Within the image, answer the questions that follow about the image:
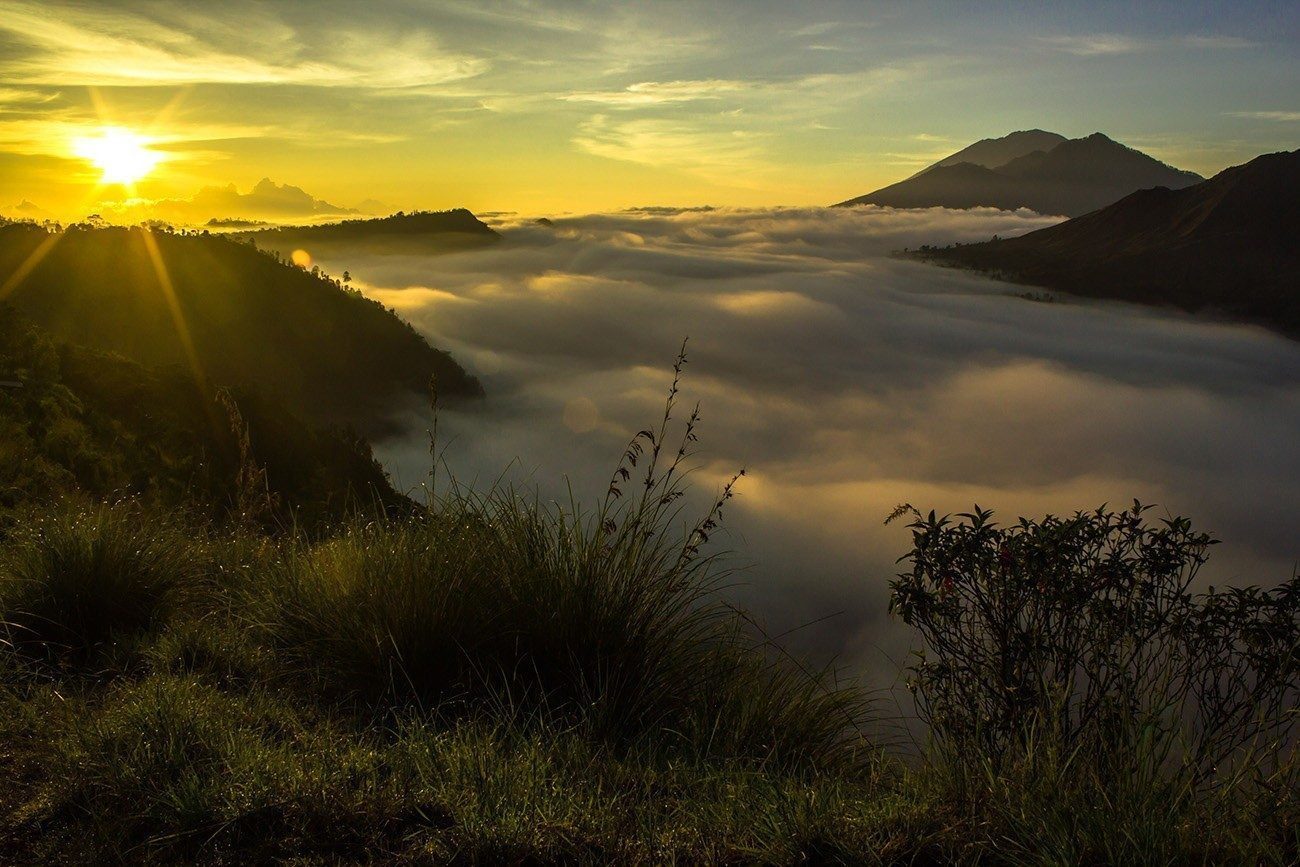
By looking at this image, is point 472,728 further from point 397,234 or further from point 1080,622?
point 397,234

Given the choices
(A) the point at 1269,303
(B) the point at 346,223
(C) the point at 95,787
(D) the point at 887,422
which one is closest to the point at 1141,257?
(A) the point at 1269,303

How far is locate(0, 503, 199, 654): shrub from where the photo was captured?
3.74 meters

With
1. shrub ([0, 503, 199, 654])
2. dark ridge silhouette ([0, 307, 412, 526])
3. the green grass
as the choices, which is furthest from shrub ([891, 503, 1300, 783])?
shrub ([0, 503, 199, 654])

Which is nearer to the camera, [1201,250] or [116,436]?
[116,436]

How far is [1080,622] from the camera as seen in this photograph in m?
3.66

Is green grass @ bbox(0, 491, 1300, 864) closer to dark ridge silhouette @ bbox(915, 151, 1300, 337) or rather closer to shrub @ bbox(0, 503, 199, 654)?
shrub @ bbox(0, 503, 199, 654)

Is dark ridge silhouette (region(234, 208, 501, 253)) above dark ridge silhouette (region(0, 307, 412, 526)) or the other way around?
above

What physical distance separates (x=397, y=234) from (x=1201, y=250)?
411 ft

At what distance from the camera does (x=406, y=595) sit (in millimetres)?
3523

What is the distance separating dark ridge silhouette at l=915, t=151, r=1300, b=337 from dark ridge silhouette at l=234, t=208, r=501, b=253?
340ft

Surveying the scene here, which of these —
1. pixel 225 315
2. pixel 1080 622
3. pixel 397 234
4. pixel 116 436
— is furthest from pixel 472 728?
pixel 397 234

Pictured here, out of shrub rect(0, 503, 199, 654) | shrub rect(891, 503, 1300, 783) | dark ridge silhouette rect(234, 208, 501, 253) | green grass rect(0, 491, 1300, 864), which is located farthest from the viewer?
dark ridge silhouette rect(234, 208, 501, 253)

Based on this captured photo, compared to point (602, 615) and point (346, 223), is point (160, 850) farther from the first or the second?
point (346, 223)

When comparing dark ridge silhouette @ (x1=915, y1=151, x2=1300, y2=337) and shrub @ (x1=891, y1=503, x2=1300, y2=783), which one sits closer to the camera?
shrub @ (x1=891, y1=503, x2=1300, y2=783)
